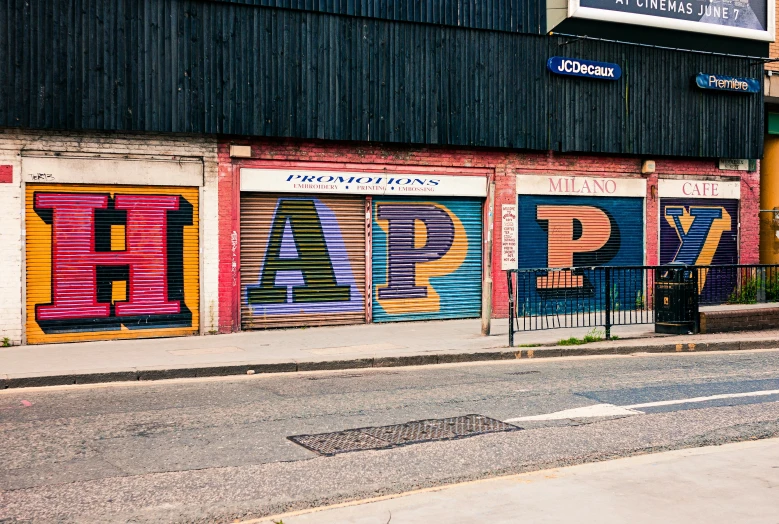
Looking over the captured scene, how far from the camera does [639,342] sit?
14859mm

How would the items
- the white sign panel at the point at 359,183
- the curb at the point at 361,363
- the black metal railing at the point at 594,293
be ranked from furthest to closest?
the white sign panel at the point at 359,183 → the black metal railing at the point at 594,293 → the curb at the point at 361,363

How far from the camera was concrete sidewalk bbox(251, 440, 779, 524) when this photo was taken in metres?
5.46

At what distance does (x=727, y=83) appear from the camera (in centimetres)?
2159

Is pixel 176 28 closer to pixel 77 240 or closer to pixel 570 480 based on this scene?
pixel 77 240

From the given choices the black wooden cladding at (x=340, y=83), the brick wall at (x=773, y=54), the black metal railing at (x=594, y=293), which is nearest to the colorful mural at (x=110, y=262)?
the black wooden cladding at (x=340, y=83)

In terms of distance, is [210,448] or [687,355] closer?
[210,448]

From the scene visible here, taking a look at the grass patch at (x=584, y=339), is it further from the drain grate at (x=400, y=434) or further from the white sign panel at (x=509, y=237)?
the drain grate at (x=400, y=434)

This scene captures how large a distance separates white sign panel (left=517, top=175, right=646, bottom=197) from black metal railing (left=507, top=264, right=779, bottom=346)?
4.12 meters

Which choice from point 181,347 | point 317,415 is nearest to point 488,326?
point 181,347

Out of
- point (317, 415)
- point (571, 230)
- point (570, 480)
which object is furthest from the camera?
point (571, 230)

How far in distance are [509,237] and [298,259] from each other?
4.98 meters

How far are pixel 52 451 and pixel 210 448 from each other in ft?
4.46

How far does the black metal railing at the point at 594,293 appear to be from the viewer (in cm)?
1543

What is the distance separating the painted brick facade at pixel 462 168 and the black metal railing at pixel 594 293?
343 cm
